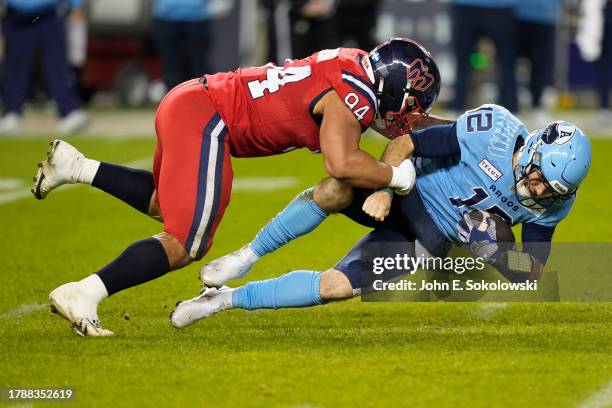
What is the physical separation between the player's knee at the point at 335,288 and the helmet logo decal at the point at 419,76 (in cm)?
81

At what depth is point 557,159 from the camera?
4840mm

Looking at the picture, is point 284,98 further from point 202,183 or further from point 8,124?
point 8,124

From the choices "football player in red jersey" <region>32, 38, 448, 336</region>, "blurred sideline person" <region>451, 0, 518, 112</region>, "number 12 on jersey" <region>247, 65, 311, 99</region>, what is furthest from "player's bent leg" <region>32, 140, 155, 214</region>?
"blurred sideline person" <region>451, 0, 518, 112</region>

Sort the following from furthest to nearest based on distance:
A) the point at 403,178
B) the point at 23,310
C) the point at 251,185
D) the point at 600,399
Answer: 1. the point at 251,185
2. the point at 23,310
3. the point at 403,178
4. the point at 600,399

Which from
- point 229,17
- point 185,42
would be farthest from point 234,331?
point 229,17

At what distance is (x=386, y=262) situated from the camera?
5.06 m

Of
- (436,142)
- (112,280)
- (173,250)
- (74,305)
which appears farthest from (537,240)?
(74,305)

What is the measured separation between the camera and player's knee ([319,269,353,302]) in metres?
4.96

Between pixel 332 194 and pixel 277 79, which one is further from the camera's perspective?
pixel 277 79

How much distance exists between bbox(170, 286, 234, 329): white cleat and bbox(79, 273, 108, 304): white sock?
1.07 feet

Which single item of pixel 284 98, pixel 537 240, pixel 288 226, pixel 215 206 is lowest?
pixel 537 240

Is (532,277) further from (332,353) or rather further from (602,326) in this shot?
(332,353)

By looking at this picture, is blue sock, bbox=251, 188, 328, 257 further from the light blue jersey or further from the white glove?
the light blue jersey

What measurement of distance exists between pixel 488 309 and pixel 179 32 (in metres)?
7.67
